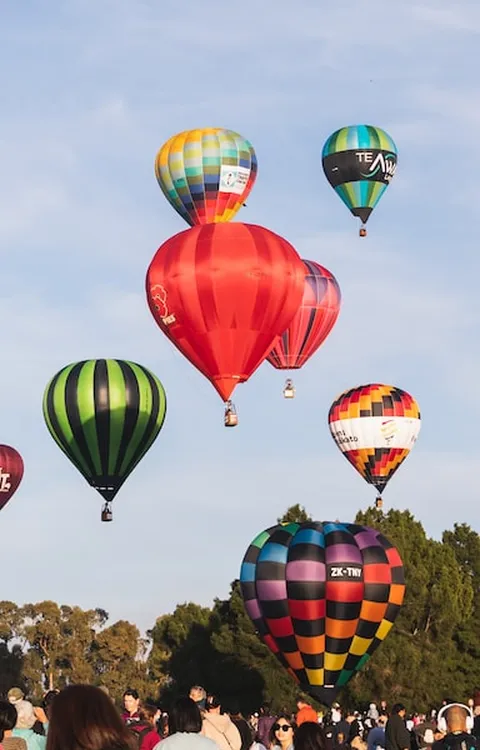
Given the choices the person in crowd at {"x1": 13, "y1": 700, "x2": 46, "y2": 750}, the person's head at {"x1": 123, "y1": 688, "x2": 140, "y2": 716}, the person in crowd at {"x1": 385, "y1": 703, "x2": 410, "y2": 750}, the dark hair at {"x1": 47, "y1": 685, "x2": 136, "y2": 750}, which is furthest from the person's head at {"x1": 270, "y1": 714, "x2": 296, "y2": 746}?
the person in crowd at {"x1": 385, "y1": 703, "x2": 410, "y2": 750}

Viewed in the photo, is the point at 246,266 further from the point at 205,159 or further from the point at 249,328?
the point at 205,159

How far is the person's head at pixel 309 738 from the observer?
711cm

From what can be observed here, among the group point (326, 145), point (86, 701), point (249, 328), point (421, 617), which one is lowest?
point (86, 701)

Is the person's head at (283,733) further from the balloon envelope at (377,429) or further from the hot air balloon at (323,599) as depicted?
the balloon envelope at (377,429)

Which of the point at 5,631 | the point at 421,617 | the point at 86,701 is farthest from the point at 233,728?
the point at 5,631

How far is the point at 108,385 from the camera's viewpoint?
36219mm

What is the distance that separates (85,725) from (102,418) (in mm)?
31058

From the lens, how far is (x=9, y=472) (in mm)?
49219

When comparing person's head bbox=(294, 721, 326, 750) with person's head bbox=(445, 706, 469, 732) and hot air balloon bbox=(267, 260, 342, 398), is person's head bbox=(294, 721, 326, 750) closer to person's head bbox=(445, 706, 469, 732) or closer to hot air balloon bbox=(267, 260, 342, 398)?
person's head bbox=(445, 706, 469, 732)

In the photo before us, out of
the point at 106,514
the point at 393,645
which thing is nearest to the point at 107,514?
the point at 106,514

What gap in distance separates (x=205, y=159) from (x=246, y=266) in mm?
7893

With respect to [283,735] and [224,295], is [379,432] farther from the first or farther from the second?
[283,735]

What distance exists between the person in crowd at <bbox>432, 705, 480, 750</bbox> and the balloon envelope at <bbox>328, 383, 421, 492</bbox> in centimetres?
3436

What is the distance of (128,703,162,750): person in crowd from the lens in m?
12.1
